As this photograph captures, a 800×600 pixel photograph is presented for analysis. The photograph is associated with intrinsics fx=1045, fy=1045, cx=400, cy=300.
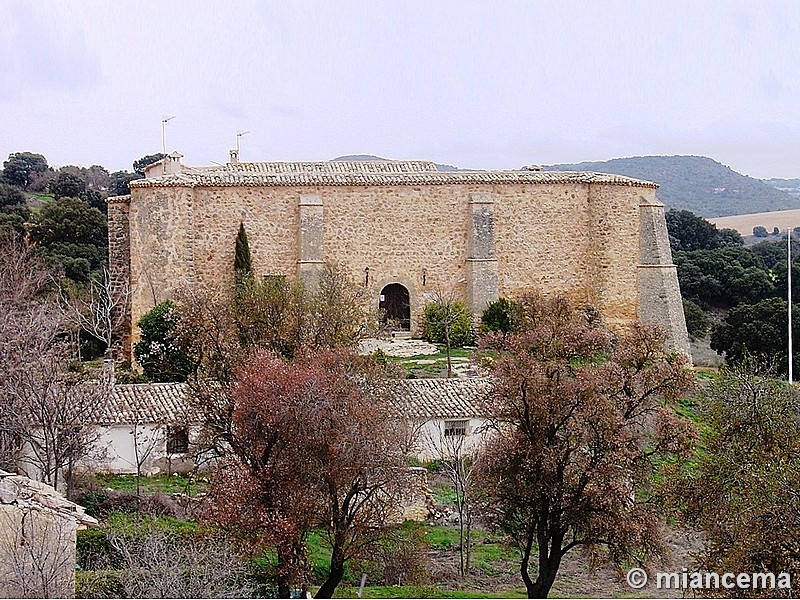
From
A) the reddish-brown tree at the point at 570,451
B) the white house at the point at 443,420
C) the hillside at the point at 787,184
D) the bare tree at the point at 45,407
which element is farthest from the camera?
the hillside at the point at 787,184

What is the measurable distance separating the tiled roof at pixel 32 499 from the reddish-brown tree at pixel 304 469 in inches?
62.4

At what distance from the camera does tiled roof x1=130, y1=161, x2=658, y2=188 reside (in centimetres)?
2422

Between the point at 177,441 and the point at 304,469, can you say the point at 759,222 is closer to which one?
the point at 177,441

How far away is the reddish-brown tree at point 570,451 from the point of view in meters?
11.8

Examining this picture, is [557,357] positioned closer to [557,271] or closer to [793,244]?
[557,271]

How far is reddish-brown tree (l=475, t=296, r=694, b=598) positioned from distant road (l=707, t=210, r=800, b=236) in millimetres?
54759

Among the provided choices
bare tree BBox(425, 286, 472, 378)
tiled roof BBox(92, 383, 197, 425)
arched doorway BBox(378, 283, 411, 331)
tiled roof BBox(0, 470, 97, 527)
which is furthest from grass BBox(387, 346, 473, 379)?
tiled roof BBox(0, 470, 97, 527)

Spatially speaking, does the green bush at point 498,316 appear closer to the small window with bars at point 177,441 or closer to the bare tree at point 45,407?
the small window with bars at point 177,441

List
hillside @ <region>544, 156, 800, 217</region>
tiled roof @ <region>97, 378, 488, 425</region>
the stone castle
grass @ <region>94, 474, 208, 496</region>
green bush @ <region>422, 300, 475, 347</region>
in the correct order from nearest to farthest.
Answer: grass @ <region>94, 474, 208, 496</region>, tiled roof @ <region>97, 378, 488, 425</region>, green bush @ <region>422, 300, 475, 347</region>, the stone castle, hillside @ <region>544, 156, 800, 217</region>

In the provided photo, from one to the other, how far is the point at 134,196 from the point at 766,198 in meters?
74.6

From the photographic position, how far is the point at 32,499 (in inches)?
401

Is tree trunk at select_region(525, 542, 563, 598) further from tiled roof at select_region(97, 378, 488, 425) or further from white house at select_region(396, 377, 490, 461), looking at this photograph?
white house at select_region(396, 377, 490, 461)

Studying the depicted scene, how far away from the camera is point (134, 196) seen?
77.8 ft

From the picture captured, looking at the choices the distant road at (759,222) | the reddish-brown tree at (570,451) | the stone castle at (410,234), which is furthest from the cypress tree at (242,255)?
the distant road at (759,222)
